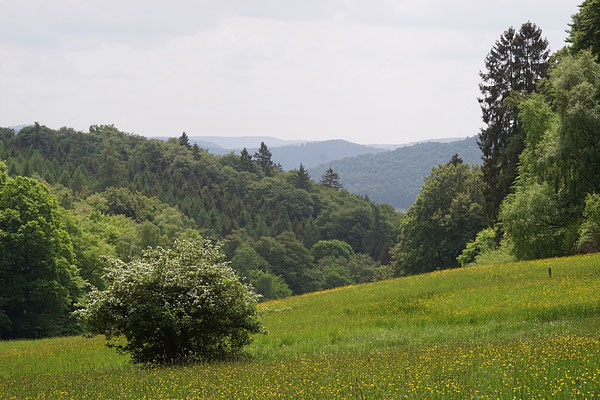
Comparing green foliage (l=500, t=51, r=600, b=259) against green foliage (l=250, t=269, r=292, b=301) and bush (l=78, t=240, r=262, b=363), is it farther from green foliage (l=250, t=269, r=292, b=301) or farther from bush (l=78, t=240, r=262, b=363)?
green foliage (l=250, t=269, r=292, b=301)

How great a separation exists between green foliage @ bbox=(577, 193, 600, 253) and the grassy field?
310 centimetres

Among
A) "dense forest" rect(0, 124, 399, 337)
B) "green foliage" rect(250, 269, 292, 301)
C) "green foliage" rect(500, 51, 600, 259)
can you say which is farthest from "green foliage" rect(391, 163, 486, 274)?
"green foliage" rect(250, 269, 292, 301)

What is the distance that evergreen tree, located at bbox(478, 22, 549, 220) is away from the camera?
6144 centimetres

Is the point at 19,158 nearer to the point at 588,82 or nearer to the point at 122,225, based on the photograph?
the point at 122,225

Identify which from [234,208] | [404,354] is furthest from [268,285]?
[404,354]

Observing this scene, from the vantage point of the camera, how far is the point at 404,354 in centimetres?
1438

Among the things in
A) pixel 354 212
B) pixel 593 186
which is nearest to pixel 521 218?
pixel 593 186

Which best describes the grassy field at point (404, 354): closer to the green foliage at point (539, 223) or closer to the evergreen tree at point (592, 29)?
the green foliage at point (539, 223)

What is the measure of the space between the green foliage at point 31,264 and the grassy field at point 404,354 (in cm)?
2251

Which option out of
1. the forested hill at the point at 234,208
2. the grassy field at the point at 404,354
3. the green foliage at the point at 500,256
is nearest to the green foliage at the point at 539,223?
the green foliage at the point at 500,256

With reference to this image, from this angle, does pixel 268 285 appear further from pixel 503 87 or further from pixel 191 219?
pixel 503 87

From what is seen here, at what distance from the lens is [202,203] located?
178000mm

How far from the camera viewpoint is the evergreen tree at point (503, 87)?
61.4 metres

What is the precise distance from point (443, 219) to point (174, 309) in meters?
61.8
